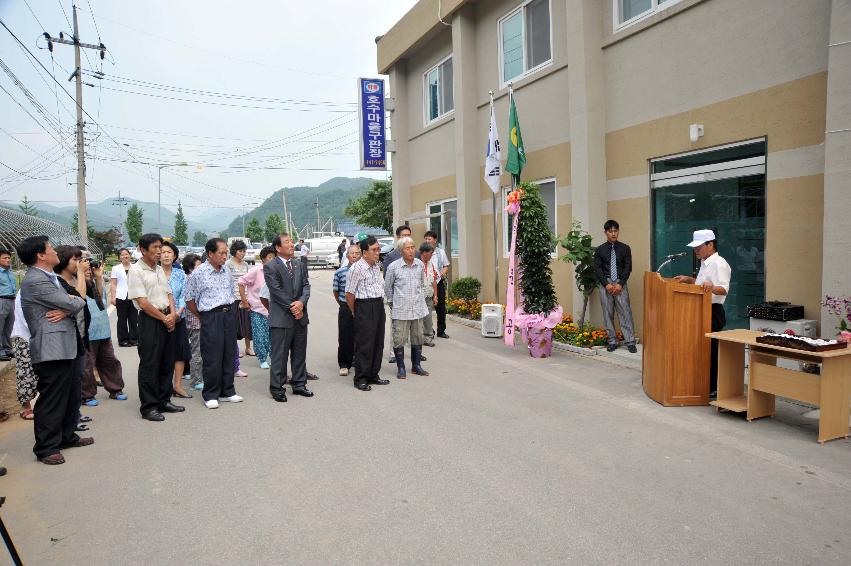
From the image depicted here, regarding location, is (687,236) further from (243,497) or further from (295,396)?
(243,497)

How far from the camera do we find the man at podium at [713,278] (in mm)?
6402

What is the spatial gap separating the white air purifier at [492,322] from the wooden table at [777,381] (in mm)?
5522

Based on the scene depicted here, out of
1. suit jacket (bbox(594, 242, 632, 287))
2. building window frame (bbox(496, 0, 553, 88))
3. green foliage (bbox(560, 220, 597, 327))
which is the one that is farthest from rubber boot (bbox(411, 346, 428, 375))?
building window frame (bbox(496, 0, 553, 88))

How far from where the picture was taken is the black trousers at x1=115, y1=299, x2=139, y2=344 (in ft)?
37.8

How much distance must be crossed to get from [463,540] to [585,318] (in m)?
7.64

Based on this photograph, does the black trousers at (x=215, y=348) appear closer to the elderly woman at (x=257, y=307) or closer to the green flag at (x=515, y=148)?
the elderly woman at (x=257, y=307)

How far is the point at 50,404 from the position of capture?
207 inches

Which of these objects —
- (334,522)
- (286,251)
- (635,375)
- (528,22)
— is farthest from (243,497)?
(528,22)

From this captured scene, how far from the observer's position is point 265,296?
28.4ft

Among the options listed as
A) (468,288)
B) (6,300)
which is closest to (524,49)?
(468,288)

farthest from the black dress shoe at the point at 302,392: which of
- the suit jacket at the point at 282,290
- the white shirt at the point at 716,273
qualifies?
the white shirt at the point at 716,273

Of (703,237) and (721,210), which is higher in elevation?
(721,210)

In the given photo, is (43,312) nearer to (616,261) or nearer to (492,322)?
(616,261)

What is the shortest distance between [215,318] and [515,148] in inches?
286
